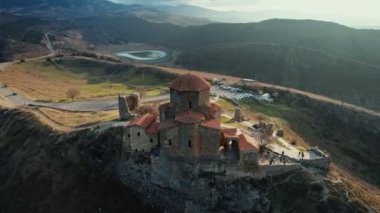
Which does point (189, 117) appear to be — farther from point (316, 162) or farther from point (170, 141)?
point (316, 162)

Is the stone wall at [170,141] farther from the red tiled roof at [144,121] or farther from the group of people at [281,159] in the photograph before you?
the group of people at [281,159]

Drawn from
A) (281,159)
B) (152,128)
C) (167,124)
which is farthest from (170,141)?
(281,159)

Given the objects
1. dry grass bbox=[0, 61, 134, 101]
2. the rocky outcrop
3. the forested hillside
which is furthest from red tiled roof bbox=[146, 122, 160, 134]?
the forested hillside

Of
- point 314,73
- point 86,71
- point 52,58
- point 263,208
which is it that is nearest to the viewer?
point 263,208

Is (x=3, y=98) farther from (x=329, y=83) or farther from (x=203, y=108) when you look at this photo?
(x=329, y=83)

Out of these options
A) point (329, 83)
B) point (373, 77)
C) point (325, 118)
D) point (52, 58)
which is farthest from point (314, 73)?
point (52, 58)
